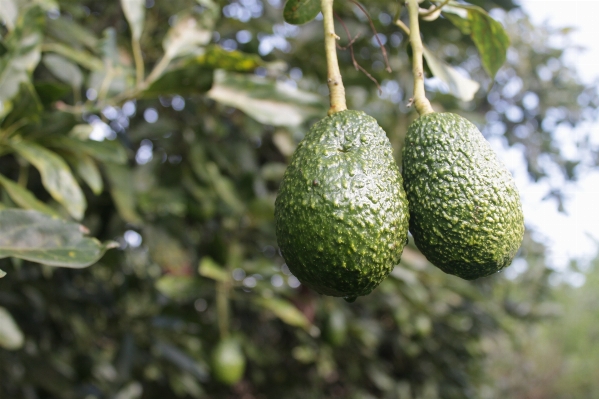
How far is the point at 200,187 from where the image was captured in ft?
6.67

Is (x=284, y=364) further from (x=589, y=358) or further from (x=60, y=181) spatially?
(x=589, y=358)

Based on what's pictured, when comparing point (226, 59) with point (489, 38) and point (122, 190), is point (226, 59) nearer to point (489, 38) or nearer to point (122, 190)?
point (122, 190)

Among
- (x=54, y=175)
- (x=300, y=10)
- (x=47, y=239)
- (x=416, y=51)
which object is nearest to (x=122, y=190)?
(x=54, y=175)

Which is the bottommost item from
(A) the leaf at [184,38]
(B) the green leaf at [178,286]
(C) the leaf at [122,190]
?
(B) the green leaf at [178,286]

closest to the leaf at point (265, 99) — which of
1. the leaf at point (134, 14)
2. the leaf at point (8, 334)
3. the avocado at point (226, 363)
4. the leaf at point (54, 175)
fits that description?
the leaf at point (134, 14)

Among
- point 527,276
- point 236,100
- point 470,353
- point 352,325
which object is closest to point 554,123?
point 527,276

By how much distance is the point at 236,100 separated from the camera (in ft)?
4.99

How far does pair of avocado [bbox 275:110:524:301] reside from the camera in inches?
28.5

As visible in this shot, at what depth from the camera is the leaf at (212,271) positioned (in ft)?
5.82

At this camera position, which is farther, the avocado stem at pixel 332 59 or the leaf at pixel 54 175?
the leaf at pixel 54 175

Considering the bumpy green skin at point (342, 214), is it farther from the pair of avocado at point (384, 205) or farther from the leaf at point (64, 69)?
the leaf at point (64, 69)

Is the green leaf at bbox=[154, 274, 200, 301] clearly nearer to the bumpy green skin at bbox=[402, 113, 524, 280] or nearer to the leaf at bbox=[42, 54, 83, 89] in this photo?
the leaf at bbox=[42, 54, 83, 89]

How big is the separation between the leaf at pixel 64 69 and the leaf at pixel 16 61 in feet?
1.18

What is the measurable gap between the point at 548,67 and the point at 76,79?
3467 mm
